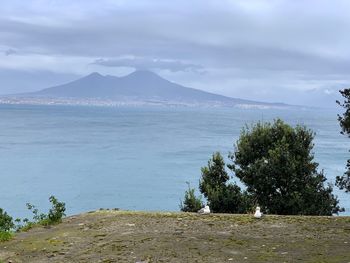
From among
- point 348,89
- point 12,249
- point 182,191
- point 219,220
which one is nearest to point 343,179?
point 348,89

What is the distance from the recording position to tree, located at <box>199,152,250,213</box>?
97.6ft

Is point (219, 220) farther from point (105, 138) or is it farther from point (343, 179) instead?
point (105, 138)

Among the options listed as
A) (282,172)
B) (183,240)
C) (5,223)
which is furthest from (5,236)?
(282,172)

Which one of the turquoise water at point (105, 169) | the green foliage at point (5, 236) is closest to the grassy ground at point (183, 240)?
the green foliage at point (5, 236)

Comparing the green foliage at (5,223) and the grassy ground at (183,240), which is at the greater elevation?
the grassy ground at (183,240)

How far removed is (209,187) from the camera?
30938mm

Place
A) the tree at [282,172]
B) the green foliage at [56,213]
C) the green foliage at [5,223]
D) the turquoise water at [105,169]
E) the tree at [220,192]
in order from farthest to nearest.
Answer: the turquoise water at [105,169]
the tree at [220,192]
the tree at [282,172]
the green foliage at [5,223]
the green foliage at [56,213]

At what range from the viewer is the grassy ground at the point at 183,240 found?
8609 mm

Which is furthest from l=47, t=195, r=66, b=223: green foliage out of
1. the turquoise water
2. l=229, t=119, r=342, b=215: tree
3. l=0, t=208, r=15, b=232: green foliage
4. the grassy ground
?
the turquoise water

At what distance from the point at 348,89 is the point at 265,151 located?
2103 cm

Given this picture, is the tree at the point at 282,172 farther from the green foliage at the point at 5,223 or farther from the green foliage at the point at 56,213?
the green foliage at the point at 5,223

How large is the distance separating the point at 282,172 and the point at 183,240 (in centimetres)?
2053

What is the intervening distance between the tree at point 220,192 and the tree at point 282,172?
1.07 meters

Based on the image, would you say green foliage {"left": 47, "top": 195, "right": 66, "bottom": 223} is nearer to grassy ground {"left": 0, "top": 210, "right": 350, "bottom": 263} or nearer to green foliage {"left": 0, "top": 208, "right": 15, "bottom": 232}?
grassy ground {"left": 0, "top": 210, "right": 350, "bottom": 263}
